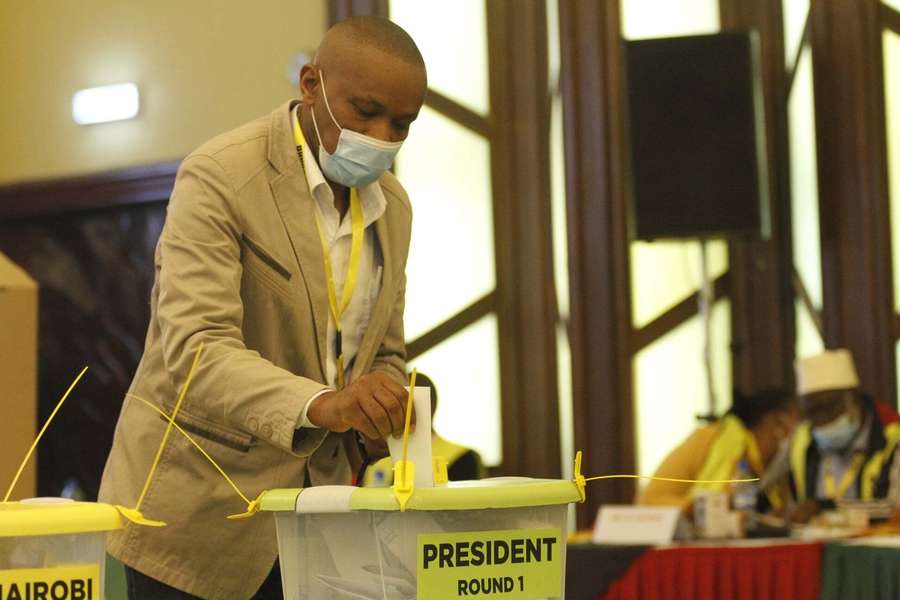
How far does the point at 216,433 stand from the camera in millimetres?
1672

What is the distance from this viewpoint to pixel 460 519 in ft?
4.35

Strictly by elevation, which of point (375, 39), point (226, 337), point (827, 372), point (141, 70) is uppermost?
point (141, 70)

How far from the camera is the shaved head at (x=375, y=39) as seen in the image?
172 cm

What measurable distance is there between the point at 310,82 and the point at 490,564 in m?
0.75

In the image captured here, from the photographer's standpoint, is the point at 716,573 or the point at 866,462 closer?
the point at 716,573

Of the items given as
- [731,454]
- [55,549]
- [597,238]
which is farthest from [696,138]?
[55,549]

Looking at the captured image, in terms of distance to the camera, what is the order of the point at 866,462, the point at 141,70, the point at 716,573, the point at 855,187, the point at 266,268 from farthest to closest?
the point at 141,70 → the point at 855,187 → the point at 866,462 → the point at 716,573 → the point at 266,268

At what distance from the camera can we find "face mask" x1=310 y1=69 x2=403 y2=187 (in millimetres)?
1723

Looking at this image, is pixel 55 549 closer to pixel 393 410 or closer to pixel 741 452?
pixel 393 410

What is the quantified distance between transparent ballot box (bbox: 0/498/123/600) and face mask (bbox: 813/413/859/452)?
4177mm

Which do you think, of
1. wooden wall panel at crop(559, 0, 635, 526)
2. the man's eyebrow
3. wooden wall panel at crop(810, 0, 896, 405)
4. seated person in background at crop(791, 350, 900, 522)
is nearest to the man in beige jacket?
the man's eyebrow

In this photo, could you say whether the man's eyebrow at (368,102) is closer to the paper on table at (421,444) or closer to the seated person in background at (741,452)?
the paper on table at (421,444)

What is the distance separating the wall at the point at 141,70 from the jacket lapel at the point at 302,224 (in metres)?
4.40

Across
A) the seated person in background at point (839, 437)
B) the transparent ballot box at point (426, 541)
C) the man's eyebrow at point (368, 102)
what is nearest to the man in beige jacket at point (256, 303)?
the man's eyebrow at point (368, 102)
